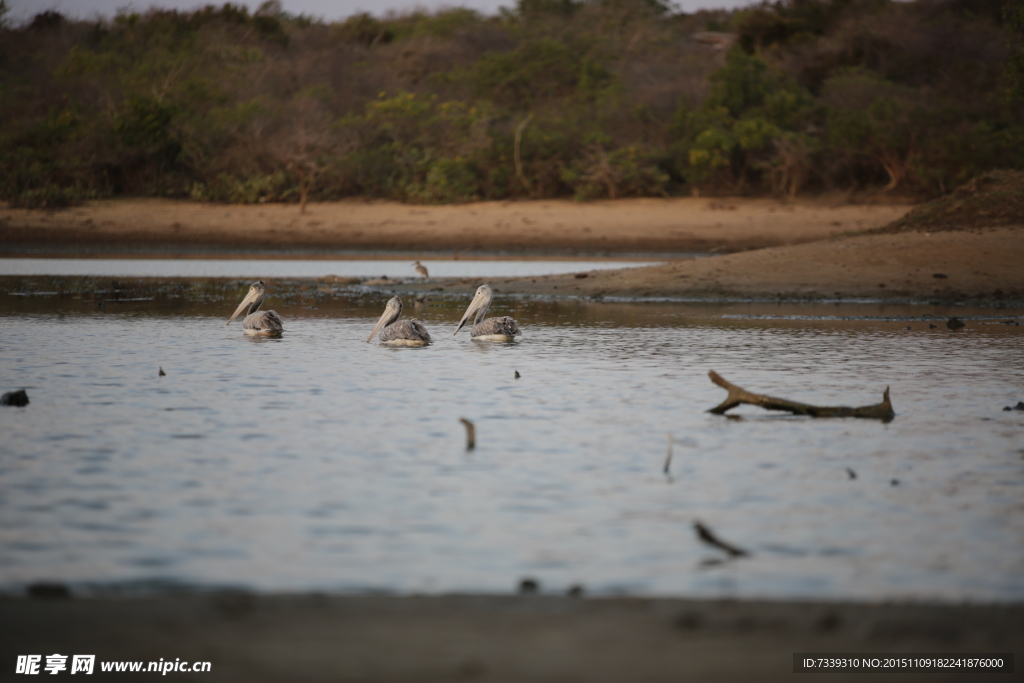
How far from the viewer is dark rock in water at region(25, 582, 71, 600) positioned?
429 centimetres

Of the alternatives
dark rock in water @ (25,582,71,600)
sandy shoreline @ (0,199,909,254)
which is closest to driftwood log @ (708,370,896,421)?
dark rock in water @ (25,582,71,600)

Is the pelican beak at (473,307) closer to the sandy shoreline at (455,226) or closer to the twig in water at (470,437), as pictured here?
the twig in water at (470,437)

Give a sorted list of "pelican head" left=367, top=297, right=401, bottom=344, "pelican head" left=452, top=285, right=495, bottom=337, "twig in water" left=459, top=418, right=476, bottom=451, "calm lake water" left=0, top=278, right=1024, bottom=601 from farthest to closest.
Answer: "pelican head" left=452, top=285, right=495, bottom=337 → "pelican head" left=367, top=297, right=401, bottom=344 → "twig in water" left=459, top=418, right=476, bottom=451 → "calm lake water" left=0, top=278, right=1024, bottom=601

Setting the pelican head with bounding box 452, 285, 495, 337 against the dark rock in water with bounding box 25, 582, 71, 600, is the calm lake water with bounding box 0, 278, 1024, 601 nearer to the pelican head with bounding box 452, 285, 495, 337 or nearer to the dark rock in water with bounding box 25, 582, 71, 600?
the dark rock in water with bounding box 25, 582, 71, 600

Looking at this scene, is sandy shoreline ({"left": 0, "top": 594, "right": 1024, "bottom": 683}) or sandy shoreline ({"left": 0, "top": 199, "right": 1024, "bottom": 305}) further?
sandy shoreline ({"left": 0, "top": 199, "right": 1024, "bottom": 305})

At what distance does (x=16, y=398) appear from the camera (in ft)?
27.6

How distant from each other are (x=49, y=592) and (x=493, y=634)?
1.61 m

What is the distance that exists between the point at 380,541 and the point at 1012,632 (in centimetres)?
245

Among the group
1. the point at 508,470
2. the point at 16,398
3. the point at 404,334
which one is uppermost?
the point at 508,470

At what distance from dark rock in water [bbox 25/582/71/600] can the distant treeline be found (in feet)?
76.4

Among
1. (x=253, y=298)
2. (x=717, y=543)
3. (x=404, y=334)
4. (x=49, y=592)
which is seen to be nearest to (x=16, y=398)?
(x=49, y=592)

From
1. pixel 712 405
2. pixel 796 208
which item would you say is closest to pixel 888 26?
pixel 796 208

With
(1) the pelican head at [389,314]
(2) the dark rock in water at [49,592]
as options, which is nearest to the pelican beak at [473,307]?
(1) the pelican head at [389,314]

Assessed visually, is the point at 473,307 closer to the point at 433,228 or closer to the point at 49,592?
the point at 49,592
